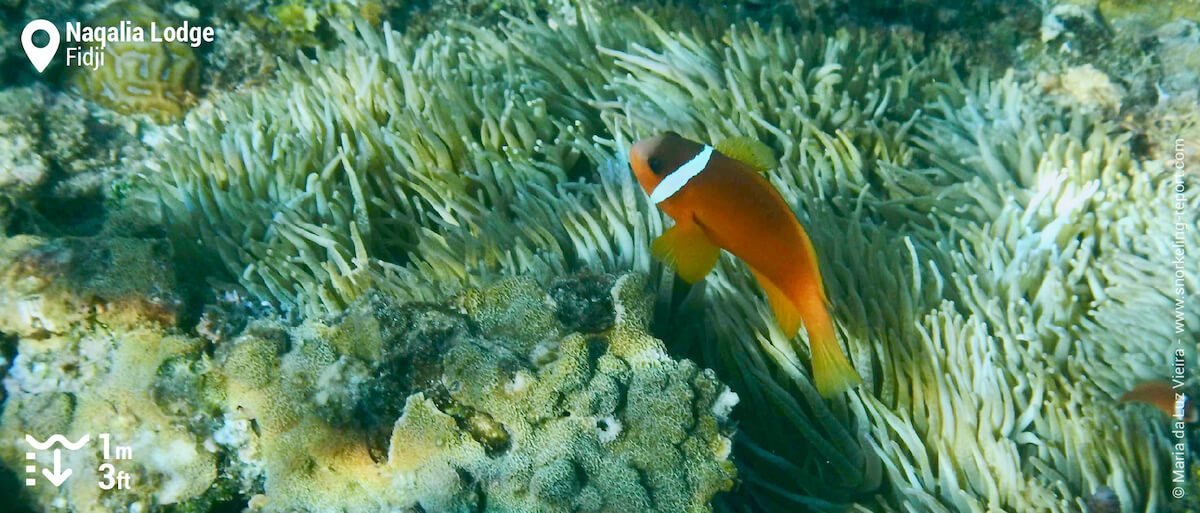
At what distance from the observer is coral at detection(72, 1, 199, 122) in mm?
3391

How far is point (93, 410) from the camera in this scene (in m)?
1.96

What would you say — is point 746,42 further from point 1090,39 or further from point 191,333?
point 191,333

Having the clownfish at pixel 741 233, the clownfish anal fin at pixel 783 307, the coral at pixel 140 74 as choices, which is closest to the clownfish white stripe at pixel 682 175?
→ the clownfish at pixel 741 233

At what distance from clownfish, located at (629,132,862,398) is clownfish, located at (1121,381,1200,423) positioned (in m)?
0.95

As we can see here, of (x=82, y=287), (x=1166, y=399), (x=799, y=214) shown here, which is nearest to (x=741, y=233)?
(x=799, y=214)

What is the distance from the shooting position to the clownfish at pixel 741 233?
60.6 inches

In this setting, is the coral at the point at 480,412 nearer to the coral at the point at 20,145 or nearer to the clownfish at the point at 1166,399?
the clownfish at the point at 1166,399

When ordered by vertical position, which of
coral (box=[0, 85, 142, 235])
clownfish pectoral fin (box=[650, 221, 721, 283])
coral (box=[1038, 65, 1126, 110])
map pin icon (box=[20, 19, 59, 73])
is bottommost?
coral (box=[1038, 65, 1126, 110])

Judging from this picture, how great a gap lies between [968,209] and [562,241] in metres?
1.58

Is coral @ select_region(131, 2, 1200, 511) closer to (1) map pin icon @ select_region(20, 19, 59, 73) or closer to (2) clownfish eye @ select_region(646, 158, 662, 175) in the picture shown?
(2) clownfish eye @ select_region(646, 158, 662, 175)

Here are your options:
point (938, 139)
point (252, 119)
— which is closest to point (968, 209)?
point (938, 139)

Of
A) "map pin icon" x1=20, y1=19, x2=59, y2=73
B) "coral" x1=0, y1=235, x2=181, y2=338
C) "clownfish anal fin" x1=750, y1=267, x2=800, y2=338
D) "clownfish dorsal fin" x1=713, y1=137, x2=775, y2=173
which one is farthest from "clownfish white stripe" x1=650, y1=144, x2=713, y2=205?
"map pin icon" x1=20, y1=19, x2=59, y2=73

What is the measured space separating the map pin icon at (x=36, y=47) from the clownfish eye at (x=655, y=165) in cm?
351

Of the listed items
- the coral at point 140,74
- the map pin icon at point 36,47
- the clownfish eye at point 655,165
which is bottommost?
the clownfish eye at point 655,165
